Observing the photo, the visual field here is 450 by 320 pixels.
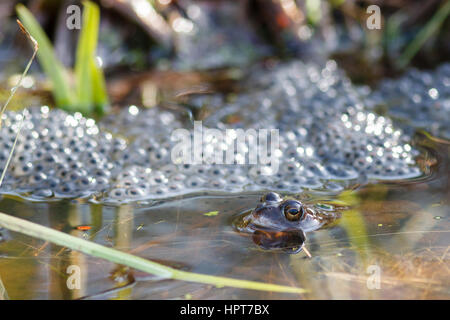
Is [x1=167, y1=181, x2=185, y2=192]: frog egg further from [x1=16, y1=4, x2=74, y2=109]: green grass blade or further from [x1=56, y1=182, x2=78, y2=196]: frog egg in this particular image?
[x1=16, y1=4, x2=74, y2=109]: green grass blade

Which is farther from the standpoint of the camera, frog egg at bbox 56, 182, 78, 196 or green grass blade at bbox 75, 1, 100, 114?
green grass blade at bbox 75, 1, 100, 114

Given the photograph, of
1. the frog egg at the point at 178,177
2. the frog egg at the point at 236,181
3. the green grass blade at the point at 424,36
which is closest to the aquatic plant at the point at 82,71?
the frog egg at the point at 178,177

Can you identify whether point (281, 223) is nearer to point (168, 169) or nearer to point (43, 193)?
point (168, 169)

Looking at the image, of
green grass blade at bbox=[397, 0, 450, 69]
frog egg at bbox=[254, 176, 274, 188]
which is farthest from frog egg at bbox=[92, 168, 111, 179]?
green grass blade at bbox=[397, 0, 450, 69]

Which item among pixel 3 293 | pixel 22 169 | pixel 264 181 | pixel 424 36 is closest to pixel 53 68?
pixel 22 169

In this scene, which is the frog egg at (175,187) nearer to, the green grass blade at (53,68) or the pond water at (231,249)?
the pond water at (231,249)

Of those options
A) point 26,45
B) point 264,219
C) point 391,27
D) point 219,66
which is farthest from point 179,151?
point 391,27
